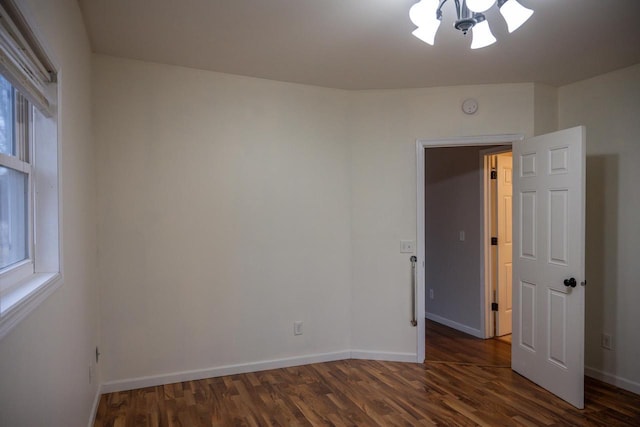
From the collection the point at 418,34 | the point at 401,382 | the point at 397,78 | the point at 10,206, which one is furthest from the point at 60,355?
the point at 397,78

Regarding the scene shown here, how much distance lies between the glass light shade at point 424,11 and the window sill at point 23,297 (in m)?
1.92

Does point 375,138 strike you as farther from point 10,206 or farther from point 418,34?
point 10,206

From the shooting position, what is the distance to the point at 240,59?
311cm

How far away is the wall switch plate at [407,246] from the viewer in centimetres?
381

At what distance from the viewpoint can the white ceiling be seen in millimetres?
2330

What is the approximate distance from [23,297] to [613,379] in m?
3.97

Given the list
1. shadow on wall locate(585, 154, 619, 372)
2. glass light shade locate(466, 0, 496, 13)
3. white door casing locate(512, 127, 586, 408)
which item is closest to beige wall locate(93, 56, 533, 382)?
white door casing locate(512, 127, 586, 408)

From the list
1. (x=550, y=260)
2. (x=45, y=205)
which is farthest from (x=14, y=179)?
(x=550, y=260)

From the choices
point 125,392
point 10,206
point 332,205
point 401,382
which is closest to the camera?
point 10,206

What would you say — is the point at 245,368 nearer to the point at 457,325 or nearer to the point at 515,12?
the point at 457,325

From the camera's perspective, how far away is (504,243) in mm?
4613

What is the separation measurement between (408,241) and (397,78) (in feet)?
4.68

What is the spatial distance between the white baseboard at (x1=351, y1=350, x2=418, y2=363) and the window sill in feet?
9.08

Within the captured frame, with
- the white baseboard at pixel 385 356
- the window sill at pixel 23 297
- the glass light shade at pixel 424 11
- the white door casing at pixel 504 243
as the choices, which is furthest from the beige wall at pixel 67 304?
the white door casing at pixel 504 243
